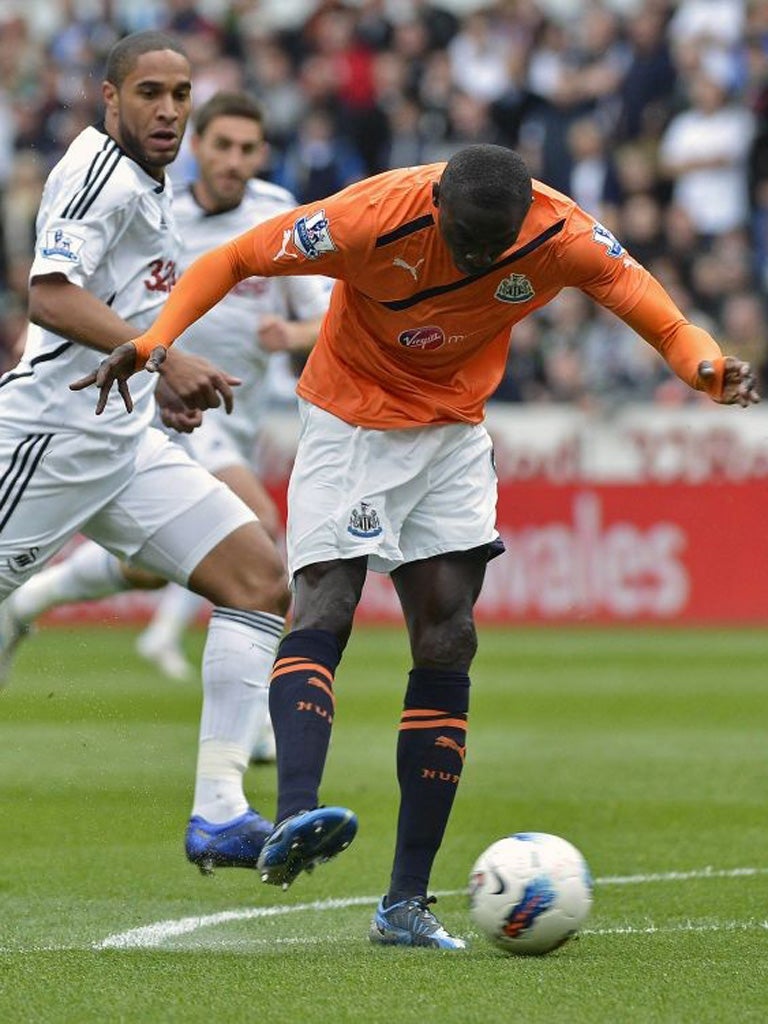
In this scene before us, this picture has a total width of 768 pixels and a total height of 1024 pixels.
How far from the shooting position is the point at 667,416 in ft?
54.4

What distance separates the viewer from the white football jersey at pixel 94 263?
242 inches

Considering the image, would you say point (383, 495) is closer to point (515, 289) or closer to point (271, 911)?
point (515, 289)

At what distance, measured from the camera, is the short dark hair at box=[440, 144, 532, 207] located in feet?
17.4

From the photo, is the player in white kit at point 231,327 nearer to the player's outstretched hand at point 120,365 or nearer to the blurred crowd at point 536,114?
the player's outstretched hand at point 120,365

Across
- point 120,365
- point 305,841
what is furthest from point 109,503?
point 305,841

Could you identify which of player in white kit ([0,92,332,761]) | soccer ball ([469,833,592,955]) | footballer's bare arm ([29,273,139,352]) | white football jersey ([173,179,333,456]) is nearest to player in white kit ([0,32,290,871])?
footballer's bare arm ([29,273,139,352])

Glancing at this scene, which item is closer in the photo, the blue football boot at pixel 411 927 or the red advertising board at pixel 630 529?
the blue football boot at pixel 411 927

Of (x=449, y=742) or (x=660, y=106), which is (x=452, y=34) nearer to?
(x=660, y=106)

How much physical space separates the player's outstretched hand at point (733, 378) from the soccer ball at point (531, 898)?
1.30 metres

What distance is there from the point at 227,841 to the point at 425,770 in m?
0.74

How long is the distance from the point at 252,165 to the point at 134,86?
304 centimetres

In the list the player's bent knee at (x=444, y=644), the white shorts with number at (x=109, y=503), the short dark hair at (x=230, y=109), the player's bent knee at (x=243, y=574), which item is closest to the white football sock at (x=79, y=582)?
the short dark hair at (x=230, y=109)

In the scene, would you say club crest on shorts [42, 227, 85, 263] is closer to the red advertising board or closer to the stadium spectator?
the red advertising board

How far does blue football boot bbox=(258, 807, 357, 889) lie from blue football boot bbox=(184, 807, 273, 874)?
3.14ft
